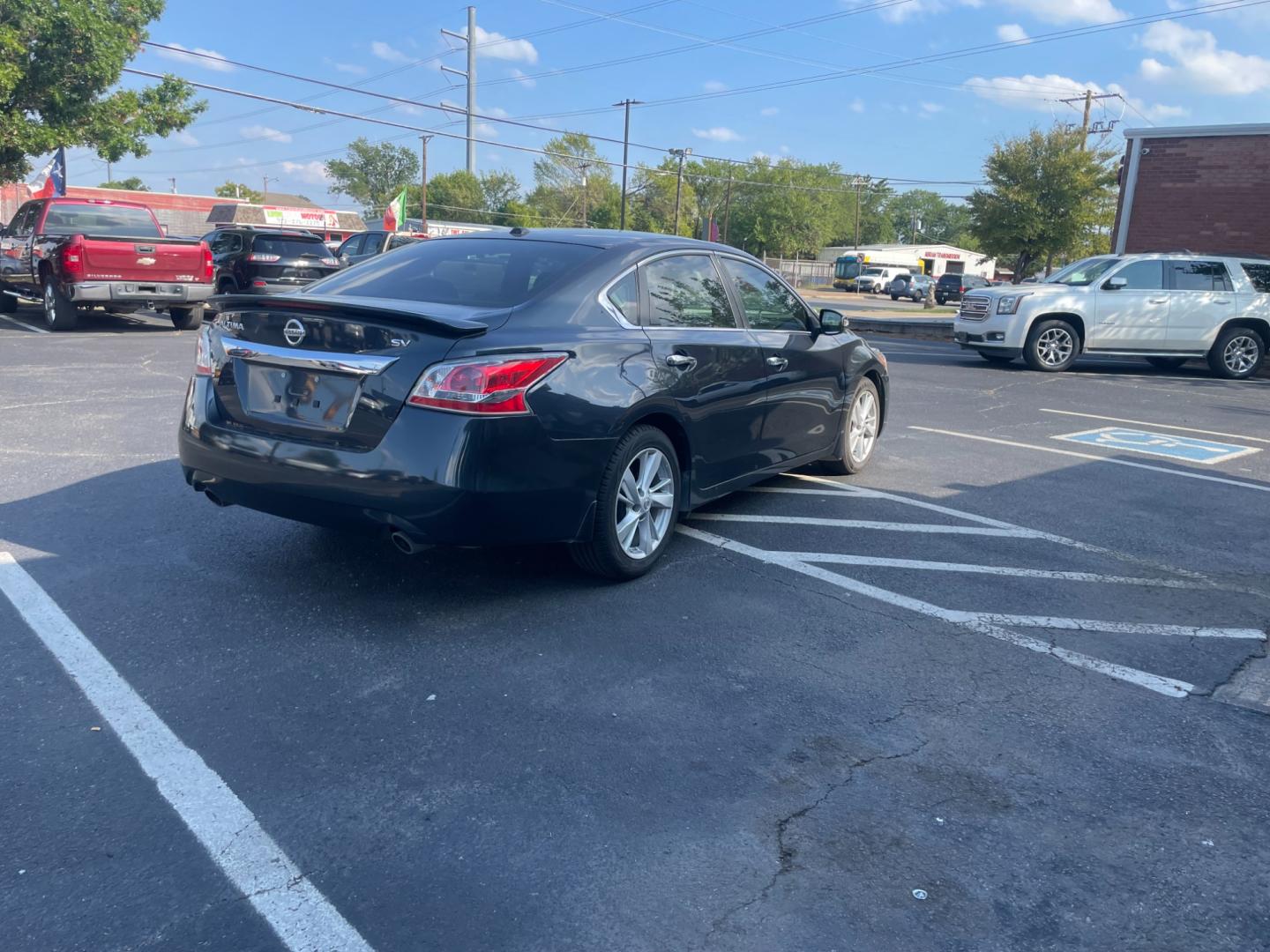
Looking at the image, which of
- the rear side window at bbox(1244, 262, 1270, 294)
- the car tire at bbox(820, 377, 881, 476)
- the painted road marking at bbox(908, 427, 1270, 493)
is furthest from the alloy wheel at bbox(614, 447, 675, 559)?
the rear side window at bbox(1244, 262, 1270, 294)

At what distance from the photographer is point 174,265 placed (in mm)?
15133

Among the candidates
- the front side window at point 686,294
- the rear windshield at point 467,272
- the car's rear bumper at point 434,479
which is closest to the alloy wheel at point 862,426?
the front side window at point 686,294

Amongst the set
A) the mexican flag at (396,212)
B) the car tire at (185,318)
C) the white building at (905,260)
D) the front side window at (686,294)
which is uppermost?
the white building at (905,260)

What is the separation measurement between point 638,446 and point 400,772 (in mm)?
2016

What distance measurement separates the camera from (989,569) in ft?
17.4

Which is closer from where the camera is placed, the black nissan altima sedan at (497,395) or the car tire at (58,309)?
the black nissan altima sedan at (497,395)

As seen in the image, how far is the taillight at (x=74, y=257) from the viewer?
14.2 metres

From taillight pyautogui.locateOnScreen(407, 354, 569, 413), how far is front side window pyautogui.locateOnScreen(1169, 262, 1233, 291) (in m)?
14.6

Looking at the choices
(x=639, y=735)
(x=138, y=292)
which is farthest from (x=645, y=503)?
(x=138, y=292)

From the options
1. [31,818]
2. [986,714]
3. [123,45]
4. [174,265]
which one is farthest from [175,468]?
[123,45]

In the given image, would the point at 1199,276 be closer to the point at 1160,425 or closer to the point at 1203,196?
the point at 1160,425

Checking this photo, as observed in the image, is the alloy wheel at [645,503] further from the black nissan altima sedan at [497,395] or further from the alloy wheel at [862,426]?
the alloy wheel at [862,426]

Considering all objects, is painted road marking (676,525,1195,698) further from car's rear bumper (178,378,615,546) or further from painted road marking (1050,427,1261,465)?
painted road marking (1050,427,1261,465)

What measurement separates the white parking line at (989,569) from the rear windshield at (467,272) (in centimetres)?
191
